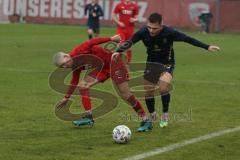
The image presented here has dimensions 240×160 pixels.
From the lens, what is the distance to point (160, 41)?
10.7 metres

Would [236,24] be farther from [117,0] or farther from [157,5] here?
[117,0]

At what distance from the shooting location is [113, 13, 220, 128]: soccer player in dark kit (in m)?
10.5

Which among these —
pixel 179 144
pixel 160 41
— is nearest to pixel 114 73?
pixel 160 41

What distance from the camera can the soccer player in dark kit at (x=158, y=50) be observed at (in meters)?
10.5

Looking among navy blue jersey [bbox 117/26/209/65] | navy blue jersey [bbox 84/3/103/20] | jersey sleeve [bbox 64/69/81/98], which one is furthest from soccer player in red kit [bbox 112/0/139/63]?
navy blue jersey [bbox 117/26/209/65]

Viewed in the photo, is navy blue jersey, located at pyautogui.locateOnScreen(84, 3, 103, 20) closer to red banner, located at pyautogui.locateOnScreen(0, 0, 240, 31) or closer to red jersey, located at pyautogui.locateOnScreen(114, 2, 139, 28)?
red jersey, located at pyautogui.locateOnScreen(114, 2, 139, 28)

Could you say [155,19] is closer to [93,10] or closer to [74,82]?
[74,82]

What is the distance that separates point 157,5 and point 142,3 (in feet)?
4.60

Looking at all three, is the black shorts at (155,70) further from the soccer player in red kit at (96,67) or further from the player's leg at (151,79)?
the soccer player in red kit at (96,67)

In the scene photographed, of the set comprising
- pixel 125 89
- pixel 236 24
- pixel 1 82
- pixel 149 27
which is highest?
pixel 149 27

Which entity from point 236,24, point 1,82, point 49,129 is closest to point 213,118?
point 49,129

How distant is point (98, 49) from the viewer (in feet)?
35.4

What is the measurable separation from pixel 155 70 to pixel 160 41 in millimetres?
513

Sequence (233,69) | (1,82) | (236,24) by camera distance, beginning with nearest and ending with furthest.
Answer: (1,82)
(233,69)
(236,24)
